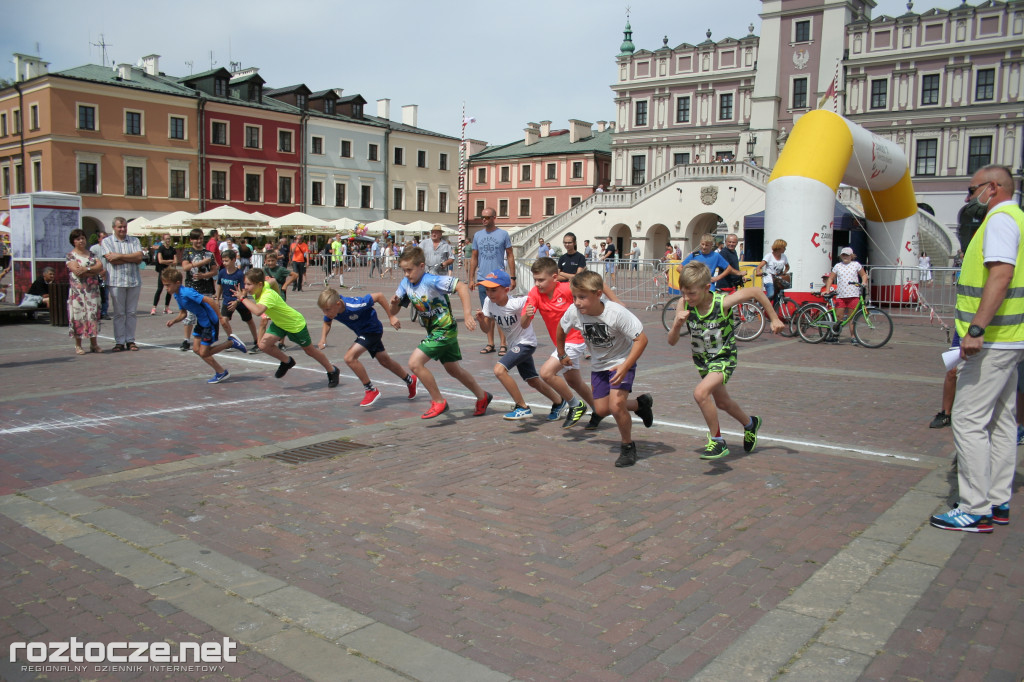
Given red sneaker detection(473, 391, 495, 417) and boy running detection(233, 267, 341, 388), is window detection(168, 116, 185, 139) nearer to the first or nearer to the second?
boy running detection(233, 267, 341, 388)

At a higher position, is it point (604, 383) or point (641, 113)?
point (641, 113)

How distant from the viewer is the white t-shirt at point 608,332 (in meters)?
6.16

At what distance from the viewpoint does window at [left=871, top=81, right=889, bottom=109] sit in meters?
47.3

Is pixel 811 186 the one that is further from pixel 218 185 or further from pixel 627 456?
pixel 218 185

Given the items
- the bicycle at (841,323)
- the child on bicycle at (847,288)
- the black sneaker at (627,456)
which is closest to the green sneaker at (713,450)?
the black sneaker at (627,456)

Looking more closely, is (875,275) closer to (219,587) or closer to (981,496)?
(981,496)

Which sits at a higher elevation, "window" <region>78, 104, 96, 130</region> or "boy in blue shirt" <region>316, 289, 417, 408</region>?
"window" <region>78, 104, 96, 130</region>

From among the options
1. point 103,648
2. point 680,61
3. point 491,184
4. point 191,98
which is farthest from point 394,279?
point 491,184

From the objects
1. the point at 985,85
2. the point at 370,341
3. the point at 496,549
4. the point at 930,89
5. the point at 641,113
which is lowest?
the point at 496,549

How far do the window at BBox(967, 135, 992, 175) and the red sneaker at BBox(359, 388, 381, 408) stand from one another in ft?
153

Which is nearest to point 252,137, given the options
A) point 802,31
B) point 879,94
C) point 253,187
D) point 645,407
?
point 253,187

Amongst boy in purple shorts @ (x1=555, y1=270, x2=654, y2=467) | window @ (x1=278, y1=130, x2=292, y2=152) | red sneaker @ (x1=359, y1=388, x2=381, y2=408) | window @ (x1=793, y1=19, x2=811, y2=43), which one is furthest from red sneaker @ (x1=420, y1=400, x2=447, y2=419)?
Result: window @ (x1=278, y1=130, x2=292, y2=152)

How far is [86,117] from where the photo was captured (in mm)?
47500

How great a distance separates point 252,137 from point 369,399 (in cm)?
5180
